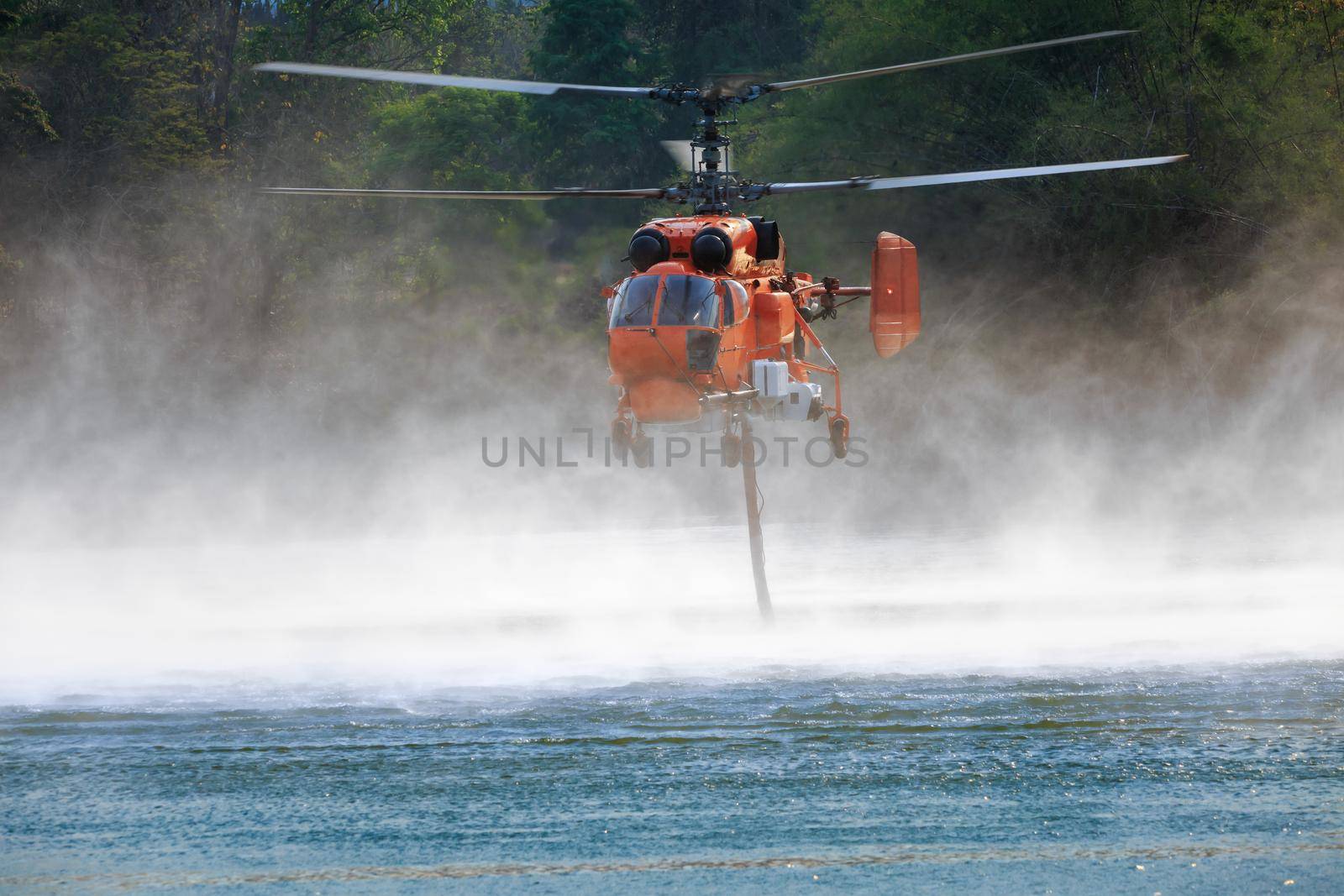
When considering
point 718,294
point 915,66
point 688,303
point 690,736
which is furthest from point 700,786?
point 915,66

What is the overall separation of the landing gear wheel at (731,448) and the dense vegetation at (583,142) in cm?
3140

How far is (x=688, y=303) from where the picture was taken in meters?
17.2

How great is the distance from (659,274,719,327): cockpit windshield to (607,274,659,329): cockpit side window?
0.47ft

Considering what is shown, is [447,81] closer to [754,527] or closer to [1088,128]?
[754,527]

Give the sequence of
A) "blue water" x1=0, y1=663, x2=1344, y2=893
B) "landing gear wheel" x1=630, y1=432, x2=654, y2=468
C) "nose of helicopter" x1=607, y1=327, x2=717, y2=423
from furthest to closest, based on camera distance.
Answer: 1. "landing gear wheel" x1=630, y1=432, x2=654, y2=468
2. "nose of helicopter" x1=607, y1=327, x2=717, y2=423
3. "blue water" x1=0, y1=663, x2=1344, y2=893

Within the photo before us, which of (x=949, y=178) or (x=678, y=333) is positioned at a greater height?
(x=949, y=178)

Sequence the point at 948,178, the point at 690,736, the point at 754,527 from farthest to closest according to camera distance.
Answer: the point at 754,527 < the point at 948,178 < the point at 690,736

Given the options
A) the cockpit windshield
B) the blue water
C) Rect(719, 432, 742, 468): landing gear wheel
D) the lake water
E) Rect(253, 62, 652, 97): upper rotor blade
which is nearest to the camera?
the blue water

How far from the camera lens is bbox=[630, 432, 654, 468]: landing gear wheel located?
18.3 metres

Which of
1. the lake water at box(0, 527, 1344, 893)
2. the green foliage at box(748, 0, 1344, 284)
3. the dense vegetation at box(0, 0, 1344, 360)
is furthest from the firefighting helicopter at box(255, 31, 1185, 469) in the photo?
the dense vegetation at box(0, 0, 1344, 360)

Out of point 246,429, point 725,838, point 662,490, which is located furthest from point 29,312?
point 725,838

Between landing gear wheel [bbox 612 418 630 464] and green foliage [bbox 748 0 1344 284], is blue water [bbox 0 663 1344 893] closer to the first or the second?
landing gear wheel [bbox 612 418 630 464]

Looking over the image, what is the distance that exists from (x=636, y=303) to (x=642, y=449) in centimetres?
203

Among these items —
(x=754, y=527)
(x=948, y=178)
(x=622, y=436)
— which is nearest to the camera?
(x=948, y=178)
